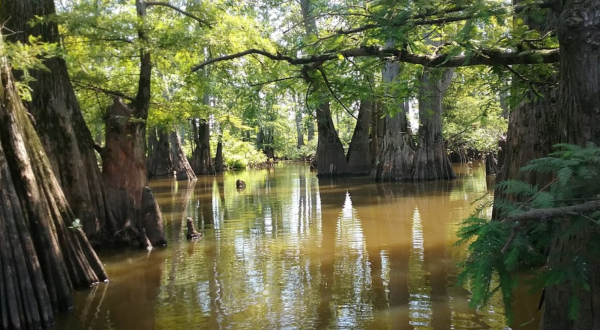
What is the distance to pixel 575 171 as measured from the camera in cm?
249

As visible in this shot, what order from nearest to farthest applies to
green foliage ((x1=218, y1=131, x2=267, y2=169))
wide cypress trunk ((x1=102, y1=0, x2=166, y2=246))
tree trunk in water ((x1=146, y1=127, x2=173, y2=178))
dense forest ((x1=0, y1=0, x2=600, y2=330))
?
dense forest ((x1=0, y1=0, x2=600, y2=330)) < wide cypress trunk ((x1=102, y1=0, x2=166, y2=246)) < tree trunk in water ((x1=146, y1=127, x2=173, y2=178)) < green foliage ((x1=218, y1=131, x2=267, y2=169))

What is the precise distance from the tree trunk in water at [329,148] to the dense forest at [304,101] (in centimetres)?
1134

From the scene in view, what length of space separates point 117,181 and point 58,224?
3786 millimetres

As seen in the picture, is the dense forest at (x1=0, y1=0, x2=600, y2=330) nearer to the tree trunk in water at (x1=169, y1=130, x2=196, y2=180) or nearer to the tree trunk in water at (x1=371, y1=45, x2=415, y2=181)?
the tree trunk in water at (x1=371, y1=45, x2=415, y2=181)

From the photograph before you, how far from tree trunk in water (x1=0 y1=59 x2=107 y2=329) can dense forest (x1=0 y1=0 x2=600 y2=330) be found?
0.05 feet

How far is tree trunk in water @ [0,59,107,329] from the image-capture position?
4.90 metres

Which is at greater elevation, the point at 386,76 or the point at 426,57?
the point at 386,76

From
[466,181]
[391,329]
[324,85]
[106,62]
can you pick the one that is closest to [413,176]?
[466,181]

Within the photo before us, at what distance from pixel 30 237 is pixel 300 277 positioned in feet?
10.7

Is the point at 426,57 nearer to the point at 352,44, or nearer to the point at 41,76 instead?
the point at 352,44

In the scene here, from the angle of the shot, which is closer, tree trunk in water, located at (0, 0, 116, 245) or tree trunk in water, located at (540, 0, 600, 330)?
tree trunk in water, located at (540, 0, 600, 330)

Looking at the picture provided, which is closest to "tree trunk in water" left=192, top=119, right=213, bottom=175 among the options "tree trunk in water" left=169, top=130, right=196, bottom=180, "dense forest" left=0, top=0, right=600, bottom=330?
"tree trunk in water" left=169, top=130, right=196, bottom=180

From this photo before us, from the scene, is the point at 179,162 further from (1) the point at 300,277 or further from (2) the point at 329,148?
(1) the point at 300,277

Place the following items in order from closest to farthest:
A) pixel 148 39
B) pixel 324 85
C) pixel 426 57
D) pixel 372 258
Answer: pixel 426 57, pixel 324 85, pixel 372 258, pixel 148 39
